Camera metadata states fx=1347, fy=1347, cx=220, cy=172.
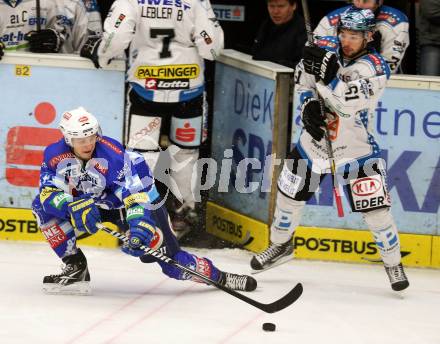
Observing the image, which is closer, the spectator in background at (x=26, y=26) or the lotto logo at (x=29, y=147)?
the lotto logo at (x=29, y=147)

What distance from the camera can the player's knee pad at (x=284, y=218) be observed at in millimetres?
7773

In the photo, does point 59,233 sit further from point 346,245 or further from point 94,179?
point 346,245

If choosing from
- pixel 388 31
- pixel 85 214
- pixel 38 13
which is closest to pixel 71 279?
pixel 85 214

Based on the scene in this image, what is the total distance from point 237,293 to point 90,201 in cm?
91

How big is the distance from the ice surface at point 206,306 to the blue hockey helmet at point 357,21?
1.52 meters

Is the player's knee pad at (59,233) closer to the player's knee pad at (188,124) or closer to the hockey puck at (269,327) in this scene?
the hockey puck at (269,327)

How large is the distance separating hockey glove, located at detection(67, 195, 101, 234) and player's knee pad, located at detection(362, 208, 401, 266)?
1572 millimetres

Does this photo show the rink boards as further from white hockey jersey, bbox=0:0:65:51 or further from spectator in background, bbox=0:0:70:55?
white hockey jersey, bbox=0:0:65:51

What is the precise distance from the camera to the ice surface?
6762 millimetres

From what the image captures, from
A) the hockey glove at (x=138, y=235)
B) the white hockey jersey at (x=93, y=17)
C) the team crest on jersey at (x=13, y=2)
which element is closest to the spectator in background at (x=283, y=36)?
the white hockey jersey at (x=93, y=17)

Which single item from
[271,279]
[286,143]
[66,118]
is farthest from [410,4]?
[66,118]

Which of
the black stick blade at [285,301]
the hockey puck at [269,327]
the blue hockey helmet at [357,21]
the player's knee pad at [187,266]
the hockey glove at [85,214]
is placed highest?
the blue hockey helmet at [357,21]

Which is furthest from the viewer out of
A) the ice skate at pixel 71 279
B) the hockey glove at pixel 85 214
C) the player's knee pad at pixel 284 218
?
the player's knee pad at pixel 284 218

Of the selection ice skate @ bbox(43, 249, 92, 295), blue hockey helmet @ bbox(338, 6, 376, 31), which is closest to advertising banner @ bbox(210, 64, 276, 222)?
blue hockey helmet @ bbox(338, 6, 376, 31)
